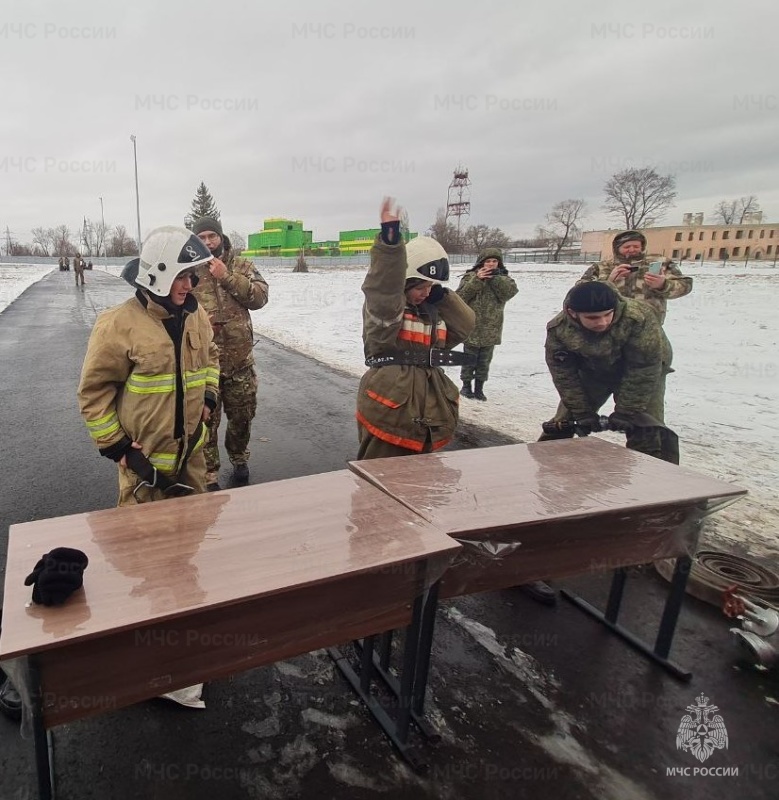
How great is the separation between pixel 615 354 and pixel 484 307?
4092 mm

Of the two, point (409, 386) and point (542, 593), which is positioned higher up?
point (409, 386)

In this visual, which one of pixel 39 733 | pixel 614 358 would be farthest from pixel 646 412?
pixel 39 733

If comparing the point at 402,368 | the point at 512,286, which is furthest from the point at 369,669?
the point at 512,286

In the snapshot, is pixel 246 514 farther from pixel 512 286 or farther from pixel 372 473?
pixel 512 286

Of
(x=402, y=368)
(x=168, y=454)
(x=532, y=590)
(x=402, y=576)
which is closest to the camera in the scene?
(x=402, y=576)

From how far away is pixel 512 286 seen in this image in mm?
8008

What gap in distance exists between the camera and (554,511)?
2303mm

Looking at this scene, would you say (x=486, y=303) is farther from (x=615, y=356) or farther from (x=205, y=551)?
(x=205, y=551)

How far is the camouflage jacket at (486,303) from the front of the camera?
767 cm

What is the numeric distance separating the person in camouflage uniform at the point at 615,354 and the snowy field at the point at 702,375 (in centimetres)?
109

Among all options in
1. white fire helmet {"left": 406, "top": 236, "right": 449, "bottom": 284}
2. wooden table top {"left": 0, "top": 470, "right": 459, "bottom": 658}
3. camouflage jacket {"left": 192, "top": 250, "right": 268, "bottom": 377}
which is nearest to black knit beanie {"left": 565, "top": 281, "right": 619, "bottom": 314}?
white fire helmet {"left": 406, "top": 236, "right": 449, "bottom": 284}

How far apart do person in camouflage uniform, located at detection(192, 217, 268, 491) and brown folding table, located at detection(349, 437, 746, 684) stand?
2.14m

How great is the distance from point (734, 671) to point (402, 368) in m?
2.33

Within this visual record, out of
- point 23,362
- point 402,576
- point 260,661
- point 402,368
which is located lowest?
point 23,362
